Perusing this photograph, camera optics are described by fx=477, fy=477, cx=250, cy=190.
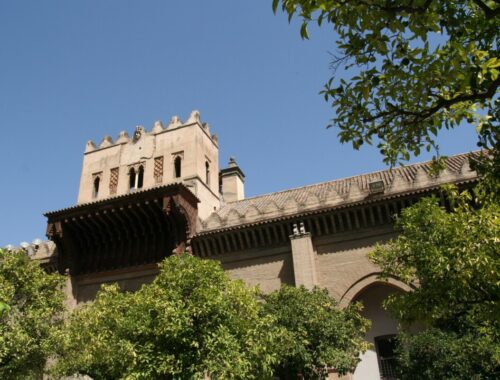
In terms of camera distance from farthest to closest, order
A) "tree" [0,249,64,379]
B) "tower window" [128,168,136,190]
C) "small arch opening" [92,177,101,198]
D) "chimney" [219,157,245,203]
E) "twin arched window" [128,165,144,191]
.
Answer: "chimney" [219,157,245,203] < "small arch opening" [92,177,101,198] < "tower window" [128,168,136,190] < "twin arched window" [128,165,144,191] < "tree" [0,249,64,379]

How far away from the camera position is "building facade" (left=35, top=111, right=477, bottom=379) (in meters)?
16.9

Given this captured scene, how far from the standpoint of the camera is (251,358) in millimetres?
11203

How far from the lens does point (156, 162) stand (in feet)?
78.3

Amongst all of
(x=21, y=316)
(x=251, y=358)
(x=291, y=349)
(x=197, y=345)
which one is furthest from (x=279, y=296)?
(x=21, y=316)

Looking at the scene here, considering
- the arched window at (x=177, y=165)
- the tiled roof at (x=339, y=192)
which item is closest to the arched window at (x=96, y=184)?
the arched window at (x=177, y=165)

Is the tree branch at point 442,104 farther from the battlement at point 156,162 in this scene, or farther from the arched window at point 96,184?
the arched window at point 96,184

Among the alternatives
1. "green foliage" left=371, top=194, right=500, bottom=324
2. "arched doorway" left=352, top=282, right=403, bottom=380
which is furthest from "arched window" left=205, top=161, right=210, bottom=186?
"green foliage" left=371, top=194, right=500, bottom=324

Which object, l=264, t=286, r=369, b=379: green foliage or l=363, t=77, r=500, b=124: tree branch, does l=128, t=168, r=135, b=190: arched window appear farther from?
l=363, t=77, r=500, b=124: tree branch

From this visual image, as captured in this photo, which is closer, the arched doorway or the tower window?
the arched doorway

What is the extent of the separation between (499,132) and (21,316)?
48.2ft

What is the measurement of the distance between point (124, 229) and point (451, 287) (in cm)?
1486

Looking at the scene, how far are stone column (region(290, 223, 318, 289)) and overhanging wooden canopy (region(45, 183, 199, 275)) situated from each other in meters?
4.51

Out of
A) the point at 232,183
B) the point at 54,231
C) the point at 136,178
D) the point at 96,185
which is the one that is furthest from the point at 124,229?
the point at 232,183

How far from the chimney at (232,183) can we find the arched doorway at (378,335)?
1102 centimetres
